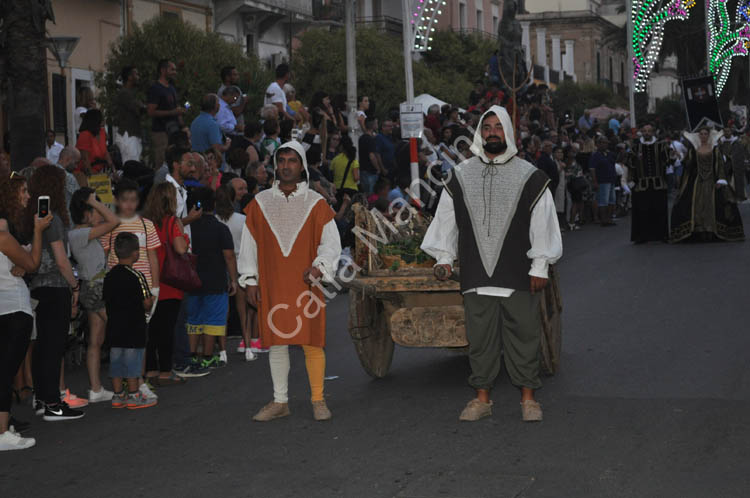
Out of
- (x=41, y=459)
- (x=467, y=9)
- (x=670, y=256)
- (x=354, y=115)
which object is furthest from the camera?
(x=467, y=9)

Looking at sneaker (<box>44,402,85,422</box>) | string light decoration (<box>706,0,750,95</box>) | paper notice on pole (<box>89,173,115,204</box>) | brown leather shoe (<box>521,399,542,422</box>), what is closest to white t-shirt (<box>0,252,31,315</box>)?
sneaker (<box>44,402,85,422</box>)

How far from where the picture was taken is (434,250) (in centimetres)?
828

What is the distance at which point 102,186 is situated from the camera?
13.5 m

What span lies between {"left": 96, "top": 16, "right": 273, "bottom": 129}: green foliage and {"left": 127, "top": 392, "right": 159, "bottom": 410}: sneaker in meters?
12.5

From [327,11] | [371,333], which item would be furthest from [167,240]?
[327,11]

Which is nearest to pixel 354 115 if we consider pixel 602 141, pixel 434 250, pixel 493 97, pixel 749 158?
pixel 493 97

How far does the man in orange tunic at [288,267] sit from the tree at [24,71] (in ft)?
17.7

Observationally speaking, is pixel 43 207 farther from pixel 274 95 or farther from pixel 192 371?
pixel 274 95

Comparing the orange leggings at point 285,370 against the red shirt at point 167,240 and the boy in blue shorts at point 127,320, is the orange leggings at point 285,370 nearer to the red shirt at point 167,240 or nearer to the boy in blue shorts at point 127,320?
the boy in blue shorts at point 127,320

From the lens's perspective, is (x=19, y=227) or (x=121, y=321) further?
(x=121, y=321)

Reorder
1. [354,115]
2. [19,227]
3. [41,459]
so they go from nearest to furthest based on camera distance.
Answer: [41,459] < [19,227] < [354,115]

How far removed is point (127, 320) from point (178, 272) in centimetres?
100

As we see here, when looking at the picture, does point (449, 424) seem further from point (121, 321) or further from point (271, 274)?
point (121, 321)

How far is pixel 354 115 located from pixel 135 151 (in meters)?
7.56
